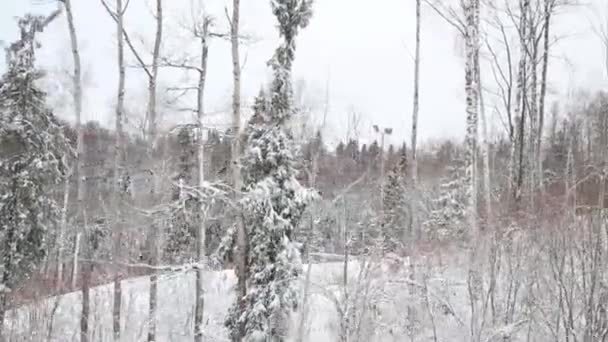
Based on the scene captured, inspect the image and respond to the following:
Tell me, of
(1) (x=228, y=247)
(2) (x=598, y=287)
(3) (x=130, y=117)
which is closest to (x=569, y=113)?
(3) (x=130, y=117)

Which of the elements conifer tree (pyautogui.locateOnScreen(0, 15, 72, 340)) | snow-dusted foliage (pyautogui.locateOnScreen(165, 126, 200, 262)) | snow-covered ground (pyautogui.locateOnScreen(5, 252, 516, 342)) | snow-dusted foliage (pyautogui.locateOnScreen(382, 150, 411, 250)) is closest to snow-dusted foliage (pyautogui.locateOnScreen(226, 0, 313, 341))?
snow-covered ground (pyautogui.locateOnScreen(5, 252, 516, 342))

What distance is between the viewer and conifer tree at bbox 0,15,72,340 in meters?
15.8

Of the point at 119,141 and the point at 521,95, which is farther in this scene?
the point at 521,95

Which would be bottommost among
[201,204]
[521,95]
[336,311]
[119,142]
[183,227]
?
[336,311]

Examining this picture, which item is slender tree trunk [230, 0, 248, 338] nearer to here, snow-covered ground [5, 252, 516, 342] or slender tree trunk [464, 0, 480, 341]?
snow-covered ground [5, 252, 516, 342]

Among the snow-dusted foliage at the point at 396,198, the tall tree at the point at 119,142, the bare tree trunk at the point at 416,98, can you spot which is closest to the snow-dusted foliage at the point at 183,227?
the tall tree at the point at 119,142

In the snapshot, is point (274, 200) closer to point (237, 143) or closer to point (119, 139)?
point (237, 143)

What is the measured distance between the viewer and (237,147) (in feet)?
41.4

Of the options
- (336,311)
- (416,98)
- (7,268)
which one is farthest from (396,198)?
(7,268)

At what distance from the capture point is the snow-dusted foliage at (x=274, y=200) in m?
12.6

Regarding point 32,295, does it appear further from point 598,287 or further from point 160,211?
point 598,287

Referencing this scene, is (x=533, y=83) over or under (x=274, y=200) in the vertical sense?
over

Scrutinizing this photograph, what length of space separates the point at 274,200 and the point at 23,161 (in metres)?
7.59

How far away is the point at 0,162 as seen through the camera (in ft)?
52.1
